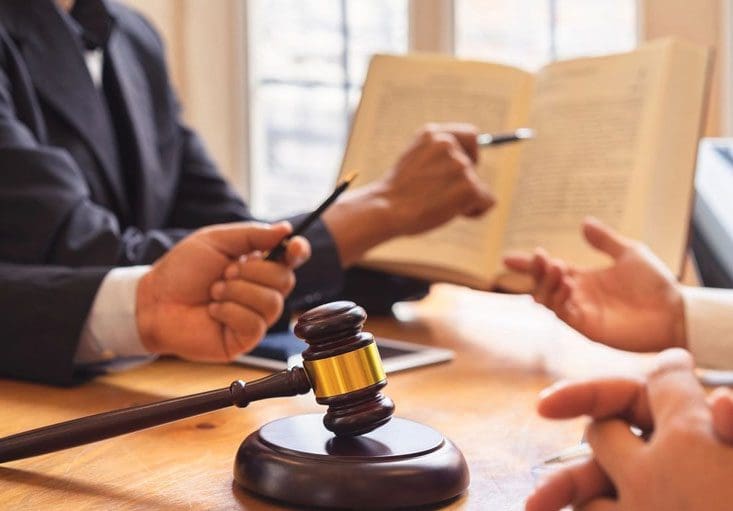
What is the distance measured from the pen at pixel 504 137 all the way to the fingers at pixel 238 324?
0.50 metres

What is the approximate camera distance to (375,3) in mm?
2822

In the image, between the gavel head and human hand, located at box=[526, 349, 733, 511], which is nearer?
human hand, located at box=[526, 349, 733, 511]

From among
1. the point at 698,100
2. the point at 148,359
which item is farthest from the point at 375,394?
the point at 698,100

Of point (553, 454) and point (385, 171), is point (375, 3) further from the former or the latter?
point (553, 454)

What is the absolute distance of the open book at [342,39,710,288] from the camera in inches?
52.8

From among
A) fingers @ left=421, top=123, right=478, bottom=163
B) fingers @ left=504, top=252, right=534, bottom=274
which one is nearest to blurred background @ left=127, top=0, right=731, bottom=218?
fingers @ left=421, top=123, right=478, bottom=163

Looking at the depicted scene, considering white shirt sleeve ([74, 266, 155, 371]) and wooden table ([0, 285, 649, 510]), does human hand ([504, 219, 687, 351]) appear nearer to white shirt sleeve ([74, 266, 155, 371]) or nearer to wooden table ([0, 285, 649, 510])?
wooden table ([0, 285, 649, 510])

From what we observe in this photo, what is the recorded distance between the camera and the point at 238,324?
3.34 feet

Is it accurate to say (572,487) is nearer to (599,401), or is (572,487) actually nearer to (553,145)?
(599,401)

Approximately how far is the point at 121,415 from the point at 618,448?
349 mm

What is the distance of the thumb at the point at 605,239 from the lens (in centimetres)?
119

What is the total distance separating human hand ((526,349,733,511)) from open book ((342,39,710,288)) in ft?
2.71

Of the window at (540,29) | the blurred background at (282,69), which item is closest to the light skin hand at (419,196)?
the window at (540,29)

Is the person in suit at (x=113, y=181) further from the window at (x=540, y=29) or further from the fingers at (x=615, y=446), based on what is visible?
the window at (x=540, y=29)
